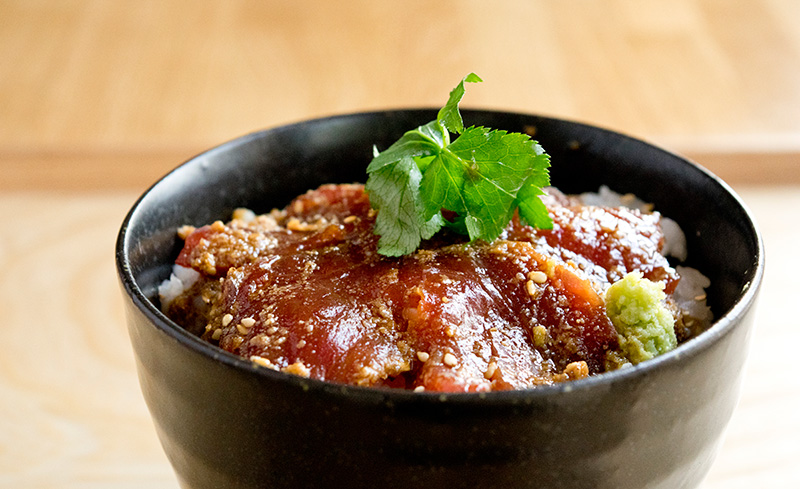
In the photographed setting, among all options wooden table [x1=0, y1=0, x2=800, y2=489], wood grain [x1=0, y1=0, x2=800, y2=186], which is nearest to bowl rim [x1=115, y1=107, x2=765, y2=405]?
Result: wooden table [x1=0, y1=0, x2=800, y2=489]

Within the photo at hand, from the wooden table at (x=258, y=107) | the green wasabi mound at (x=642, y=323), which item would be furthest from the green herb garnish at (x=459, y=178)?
the wooden table at (x=258, y=107)

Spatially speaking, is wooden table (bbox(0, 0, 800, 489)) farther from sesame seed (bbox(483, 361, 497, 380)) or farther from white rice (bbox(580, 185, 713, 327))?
sesame seed (bbox(483, 361, 497, 380))

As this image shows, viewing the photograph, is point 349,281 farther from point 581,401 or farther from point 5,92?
point 5,92

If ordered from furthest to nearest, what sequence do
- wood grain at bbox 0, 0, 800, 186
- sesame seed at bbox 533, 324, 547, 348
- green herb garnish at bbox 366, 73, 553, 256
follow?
wood grain at bbox 0, 0, 800, 186 < green herb garnish at bbox 366, 73, 553, 256 < sesame seed at bbox 533, 324, 547, 348

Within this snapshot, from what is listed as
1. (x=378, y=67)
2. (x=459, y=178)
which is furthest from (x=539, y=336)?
(x=378, y=67)

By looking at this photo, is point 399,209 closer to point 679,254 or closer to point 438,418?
point 438,418

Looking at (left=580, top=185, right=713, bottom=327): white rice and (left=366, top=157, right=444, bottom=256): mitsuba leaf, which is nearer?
(left=366, top=157, right=444, bottom=256): mitsuba leaf

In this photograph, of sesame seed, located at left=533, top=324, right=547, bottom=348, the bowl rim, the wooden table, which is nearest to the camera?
the bowl rim
